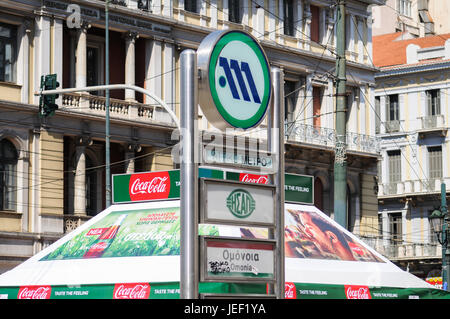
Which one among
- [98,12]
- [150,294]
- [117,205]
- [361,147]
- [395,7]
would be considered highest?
[395,7]

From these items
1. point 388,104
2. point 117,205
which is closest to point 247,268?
point 117,205

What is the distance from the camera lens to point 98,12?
35531 mm

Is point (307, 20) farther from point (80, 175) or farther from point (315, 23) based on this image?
point (80, 175)

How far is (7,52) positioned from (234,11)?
11.0 metres

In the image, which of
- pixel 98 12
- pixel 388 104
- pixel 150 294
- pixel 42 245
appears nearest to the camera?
pixel 150 294

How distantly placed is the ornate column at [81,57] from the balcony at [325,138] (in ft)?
34.0

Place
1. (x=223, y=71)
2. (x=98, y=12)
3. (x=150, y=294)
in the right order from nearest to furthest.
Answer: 1. (x=223, y=71)
2. (x=150, y=294)
3. (x=98, y=12)

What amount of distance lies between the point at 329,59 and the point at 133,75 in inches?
447

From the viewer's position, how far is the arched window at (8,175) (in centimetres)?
3291

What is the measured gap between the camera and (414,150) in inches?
2338

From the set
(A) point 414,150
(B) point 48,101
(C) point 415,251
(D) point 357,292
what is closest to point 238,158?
(D) point 357,292

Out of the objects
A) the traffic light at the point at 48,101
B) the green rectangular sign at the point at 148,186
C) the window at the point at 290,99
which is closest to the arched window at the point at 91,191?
the window at the point at 290,99

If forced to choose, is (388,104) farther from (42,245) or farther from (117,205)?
(117,205)

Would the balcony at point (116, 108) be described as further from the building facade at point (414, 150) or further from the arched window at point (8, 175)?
the building facade at point (414, 150)
